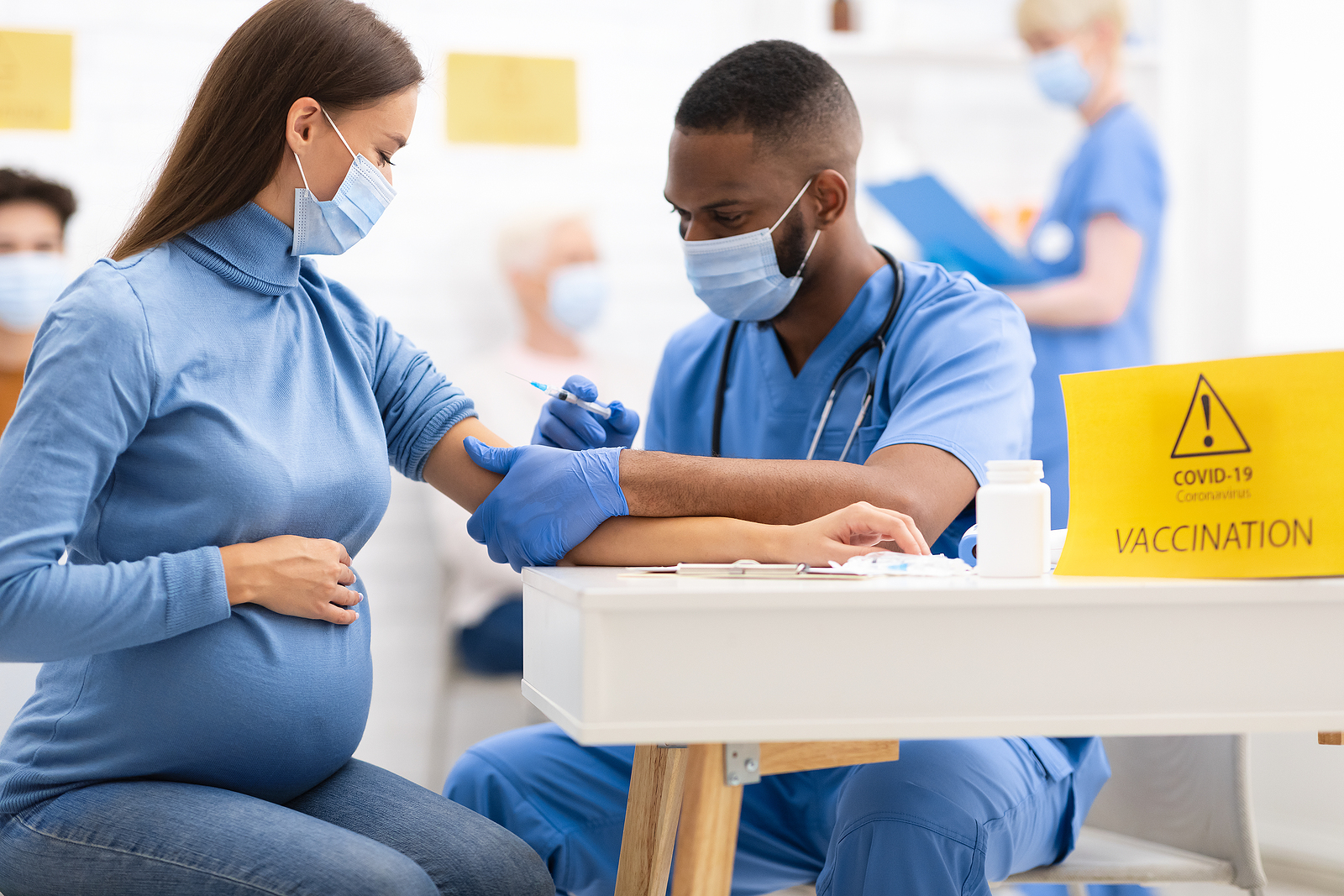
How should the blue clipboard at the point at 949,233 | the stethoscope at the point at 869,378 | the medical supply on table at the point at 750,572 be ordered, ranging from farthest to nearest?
the blue clipboard at the point at 949,233 → the stethoscope at the point at 869,378 → the medical supply on table at the point at 750,572

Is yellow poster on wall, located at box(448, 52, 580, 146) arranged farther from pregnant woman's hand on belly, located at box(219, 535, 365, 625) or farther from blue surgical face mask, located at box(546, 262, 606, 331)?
pregnant woman's hand on belly, located at box(219, 535, 365, 625)

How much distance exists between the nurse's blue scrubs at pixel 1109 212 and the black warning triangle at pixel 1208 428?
1808 millimetres

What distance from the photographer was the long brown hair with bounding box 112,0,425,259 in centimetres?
121

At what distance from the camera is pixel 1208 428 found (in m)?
0.92

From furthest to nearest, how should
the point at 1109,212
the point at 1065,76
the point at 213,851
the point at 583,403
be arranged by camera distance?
the point at 1065,76 → the point at 1109,212 → the point at 583,403 → the point at 213,851

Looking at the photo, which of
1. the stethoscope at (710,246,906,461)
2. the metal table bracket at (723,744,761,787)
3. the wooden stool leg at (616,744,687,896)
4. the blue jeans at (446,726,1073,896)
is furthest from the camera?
the stethoscope at (710,246,906,461)

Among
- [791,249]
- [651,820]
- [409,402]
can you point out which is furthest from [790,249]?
[651,820]

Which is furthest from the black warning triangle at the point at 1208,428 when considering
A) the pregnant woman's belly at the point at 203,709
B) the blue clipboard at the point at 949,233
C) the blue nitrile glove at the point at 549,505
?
the blue clipboard at the point at 949,233

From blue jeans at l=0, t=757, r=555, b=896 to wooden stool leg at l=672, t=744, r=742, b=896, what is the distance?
0.87ft

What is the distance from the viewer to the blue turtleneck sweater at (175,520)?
39.4 inches

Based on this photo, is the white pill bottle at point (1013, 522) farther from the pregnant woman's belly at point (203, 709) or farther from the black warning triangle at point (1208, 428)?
the pregnant woman's belly at point (203, 709)

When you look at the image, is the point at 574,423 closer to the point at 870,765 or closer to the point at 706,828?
the point at 870,765

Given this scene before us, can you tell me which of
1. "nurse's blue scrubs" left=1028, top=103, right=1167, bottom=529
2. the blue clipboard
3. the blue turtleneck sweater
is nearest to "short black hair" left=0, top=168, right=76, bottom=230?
the blue turtleneck sweater

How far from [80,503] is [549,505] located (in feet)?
1.49
